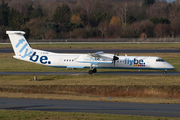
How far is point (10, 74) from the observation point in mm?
31422

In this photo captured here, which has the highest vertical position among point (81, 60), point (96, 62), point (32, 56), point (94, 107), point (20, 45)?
Result: point (20, 45)

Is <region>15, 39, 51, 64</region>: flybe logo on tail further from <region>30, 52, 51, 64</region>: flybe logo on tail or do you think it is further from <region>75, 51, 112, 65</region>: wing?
<region>75, 51, 112, 65</region>: wing

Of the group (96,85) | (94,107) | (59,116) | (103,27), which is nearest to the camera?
(59,116)

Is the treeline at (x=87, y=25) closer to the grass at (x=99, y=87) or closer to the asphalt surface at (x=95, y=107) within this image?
the grass at (x=99, y=87)

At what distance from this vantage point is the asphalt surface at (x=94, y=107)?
15.6 meters

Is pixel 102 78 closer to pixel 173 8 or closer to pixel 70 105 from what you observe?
pixel 70 105

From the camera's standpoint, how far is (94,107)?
1677 cm

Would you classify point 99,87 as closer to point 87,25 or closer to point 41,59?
point 41,59

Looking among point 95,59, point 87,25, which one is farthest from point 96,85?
point 87,25

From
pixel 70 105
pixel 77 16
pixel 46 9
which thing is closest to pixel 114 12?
pixel 77 16

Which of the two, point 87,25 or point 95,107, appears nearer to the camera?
point 95,107

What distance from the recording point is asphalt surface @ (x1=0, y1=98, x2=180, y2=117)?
15.6 meters

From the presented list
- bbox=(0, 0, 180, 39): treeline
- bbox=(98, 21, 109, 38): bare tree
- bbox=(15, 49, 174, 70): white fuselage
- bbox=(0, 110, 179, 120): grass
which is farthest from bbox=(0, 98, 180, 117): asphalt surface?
bbox=(98, 21, 109, 38): bare tree

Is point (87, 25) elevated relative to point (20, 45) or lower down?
elevated
